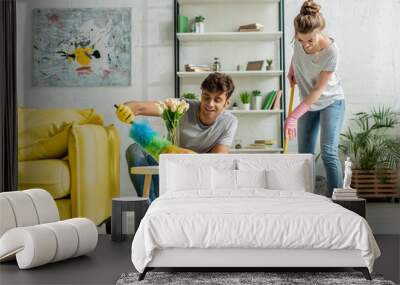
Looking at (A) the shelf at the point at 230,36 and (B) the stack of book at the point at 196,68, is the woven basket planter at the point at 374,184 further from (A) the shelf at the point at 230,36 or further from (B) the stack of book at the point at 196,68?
(B) the stack of book at the point at 196,68

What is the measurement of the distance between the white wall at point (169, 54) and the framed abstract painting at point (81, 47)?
7cm

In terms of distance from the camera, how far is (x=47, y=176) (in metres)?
6.73

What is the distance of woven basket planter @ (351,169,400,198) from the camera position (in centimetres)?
670

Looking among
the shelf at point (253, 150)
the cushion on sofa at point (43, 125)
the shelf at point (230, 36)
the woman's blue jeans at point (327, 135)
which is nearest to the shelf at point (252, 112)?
the woman's blue jeans at point (327, 135)

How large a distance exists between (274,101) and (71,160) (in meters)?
2.13

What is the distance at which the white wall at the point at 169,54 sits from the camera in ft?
22.1

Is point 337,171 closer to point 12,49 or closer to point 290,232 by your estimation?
point 290,232

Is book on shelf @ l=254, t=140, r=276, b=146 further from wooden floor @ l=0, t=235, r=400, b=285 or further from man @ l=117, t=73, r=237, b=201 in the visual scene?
wooden floor @ l=0, t=235, r=400, b=285

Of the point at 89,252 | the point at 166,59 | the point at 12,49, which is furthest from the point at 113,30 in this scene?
the point at 89,252

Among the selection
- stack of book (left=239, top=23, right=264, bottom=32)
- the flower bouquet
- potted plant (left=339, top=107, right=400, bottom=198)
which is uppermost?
stack of book (left=239, top=23, right=264, bottom=32)

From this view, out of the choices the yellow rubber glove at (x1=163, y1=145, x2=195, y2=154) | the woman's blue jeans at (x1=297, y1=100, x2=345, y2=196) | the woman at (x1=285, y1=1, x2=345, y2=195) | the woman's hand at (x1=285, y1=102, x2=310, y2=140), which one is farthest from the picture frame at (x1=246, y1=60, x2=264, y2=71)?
the yellow rubber glove at (x1=163, y1=145, x2=195, y2=154)

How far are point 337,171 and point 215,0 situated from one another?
2.14 m

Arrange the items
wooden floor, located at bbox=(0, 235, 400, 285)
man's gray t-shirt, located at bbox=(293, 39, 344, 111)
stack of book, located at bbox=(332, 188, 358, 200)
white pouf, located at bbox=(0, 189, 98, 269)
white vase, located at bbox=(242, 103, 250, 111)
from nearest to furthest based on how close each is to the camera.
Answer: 1. wooden floor, located at bbox=(0, 235, 400, 285)
2. white pouf, located at bbox=(0, 189, 98, 269)
3. stack of book, located at bbox=(332, 188, 358, 200)
4. man's gray t-shirt, located at bbox=(293, 39, 344, 111)
5. white vase, located at bbox=(242, 103, 250, 111)

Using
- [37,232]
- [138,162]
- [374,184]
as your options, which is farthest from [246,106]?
[37,232]
